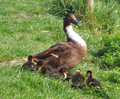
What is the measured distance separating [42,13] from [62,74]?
4.97 metres

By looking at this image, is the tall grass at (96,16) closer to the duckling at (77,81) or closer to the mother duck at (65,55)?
the mother duck at (65,55)

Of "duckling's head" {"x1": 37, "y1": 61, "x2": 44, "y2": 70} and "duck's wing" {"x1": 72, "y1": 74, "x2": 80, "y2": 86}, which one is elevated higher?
"duckling's head" {"x1": 37, "y1": 61, "x2": 44, "y2": 70}

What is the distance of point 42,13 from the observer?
883cm

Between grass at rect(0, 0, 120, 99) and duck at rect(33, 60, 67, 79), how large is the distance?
20 centimetres

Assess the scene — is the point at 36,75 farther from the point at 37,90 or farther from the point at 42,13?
the point at 42,13

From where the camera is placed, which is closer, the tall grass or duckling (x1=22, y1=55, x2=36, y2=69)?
duckling (x1=22, y1=55, x2=36, y2=69)

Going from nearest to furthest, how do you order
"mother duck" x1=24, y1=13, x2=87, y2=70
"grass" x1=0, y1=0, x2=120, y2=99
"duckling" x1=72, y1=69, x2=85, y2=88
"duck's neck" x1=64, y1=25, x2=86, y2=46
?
"grass" x1=0, y1=0, x2=120, y2=99, "duckling" x1=72, y1=69, x2=85, y2=88, "mother duck" x1=24, y1=13, x2=87, y2=70, "duck's neck" x1=64, y1=25, x2=86, y2=46

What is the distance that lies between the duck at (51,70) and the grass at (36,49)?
20cm

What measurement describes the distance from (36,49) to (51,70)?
174cm

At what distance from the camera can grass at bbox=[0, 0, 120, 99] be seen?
367cm

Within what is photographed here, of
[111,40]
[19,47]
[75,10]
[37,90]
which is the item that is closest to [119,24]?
[75,10]

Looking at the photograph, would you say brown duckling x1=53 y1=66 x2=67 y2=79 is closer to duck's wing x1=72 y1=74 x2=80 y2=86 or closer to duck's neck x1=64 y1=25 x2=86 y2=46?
duck's wing x1=72 y1=74 x2=80 y2=86

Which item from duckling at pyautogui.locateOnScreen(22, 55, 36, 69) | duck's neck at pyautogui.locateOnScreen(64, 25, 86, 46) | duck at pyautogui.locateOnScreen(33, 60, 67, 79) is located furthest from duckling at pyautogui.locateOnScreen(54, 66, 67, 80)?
duck's neck at pyautogui.locateOnScreen(64, 25, 86, 46)

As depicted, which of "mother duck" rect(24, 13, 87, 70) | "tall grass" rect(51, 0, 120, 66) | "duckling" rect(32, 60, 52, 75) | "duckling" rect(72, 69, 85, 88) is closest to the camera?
"duckling" rect(72, 69, 85, 88)
